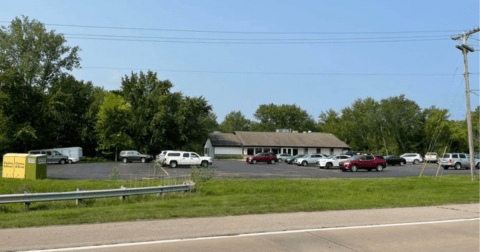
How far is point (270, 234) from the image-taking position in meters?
8.91

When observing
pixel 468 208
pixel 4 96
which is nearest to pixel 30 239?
pixel 468 208

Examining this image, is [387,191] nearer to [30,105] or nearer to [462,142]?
[30,105]

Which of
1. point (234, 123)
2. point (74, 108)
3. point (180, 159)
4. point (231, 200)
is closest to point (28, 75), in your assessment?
point (74, 108)

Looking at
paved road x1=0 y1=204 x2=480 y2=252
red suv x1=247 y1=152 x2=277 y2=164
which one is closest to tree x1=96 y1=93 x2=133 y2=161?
red suv x1=247 y1=152 x2=277 y2=164

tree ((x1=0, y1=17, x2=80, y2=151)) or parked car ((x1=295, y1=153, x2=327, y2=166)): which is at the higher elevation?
tree ((x1=0, y1=17, x2=80, y2=151))

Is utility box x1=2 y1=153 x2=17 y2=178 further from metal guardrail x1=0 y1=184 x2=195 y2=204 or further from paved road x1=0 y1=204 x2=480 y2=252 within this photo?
paved road x1=0 y1=204 x2=480 y2=252

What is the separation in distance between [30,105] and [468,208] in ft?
186

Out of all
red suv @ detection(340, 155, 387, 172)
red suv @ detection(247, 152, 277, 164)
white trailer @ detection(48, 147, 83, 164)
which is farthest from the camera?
red suv @ detection(247, 152, 277, 164)

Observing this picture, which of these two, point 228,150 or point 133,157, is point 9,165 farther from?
point 228,150

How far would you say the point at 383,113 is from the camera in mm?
91625

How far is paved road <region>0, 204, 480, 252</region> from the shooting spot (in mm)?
7719

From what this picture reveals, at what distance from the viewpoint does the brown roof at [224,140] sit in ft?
261

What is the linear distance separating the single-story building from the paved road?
68.0 meters

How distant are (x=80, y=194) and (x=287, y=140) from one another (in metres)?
71.4
